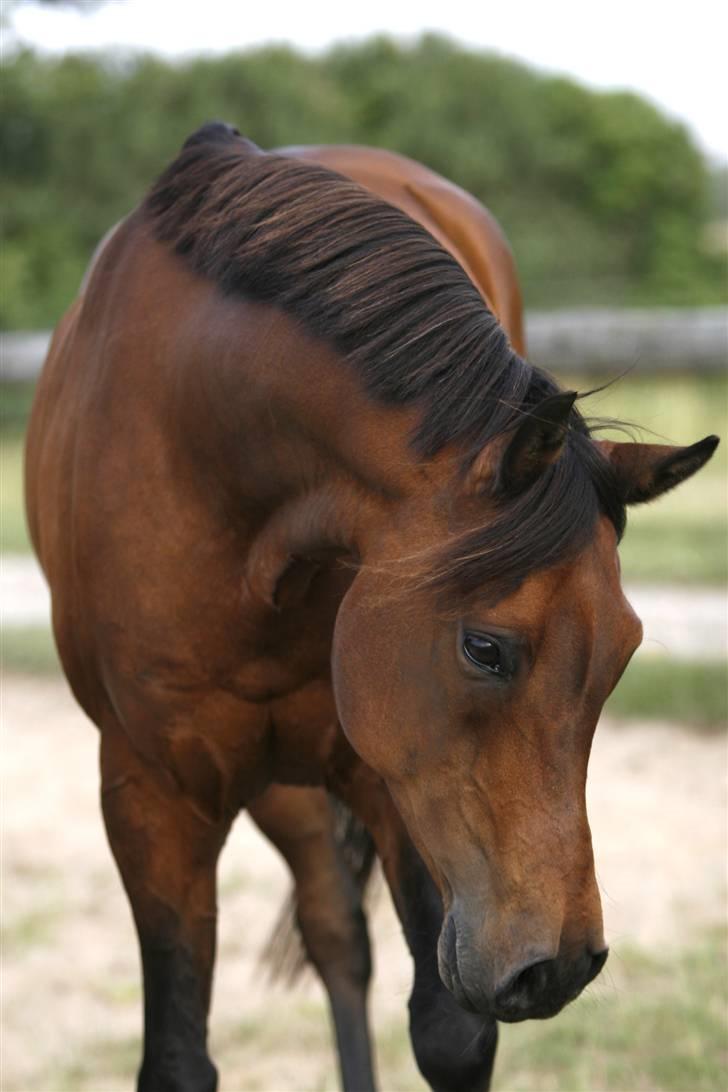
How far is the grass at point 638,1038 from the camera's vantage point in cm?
298

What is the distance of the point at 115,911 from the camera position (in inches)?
159

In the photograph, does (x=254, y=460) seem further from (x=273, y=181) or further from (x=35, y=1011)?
(x=35, y=1011)

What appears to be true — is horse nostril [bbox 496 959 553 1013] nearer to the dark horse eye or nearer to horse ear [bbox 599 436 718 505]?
the dark horse eye

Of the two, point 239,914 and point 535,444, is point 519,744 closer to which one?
point 535,444

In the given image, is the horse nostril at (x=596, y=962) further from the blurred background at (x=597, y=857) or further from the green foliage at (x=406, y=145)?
the green foliage at (x=406, y=145)

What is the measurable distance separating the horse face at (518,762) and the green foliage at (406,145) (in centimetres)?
1505

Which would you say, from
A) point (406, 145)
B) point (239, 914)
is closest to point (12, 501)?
point (239, 914)

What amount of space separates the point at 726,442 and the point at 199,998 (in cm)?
693

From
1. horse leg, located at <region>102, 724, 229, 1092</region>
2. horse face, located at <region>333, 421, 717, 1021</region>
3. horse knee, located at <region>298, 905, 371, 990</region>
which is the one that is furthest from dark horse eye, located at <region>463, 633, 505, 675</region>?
horse knee, located at <region>298, 905, 371, 990</region>

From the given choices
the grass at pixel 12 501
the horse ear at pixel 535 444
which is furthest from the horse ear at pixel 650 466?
the grass at pixel 12 501

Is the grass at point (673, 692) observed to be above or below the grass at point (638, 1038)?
below

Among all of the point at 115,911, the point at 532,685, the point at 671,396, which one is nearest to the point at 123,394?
the point at 532,685

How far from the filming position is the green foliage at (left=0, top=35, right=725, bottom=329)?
685 inches

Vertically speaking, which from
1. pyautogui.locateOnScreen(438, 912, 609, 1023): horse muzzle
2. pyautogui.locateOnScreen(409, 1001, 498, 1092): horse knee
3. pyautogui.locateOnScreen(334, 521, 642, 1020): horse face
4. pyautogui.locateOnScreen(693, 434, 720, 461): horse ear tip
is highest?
pyautogui.locateOnScreen(693, 434, 720, 461): horse ear tip
